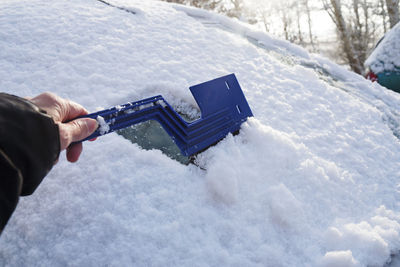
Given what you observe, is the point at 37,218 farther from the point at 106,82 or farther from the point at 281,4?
the point at 281,4

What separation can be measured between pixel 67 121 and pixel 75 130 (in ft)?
0.28

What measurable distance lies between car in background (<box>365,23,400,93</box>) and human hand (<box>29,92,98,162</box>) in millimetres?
4702

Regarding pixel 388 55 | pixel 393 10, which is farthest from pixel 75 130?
pixel 393 10

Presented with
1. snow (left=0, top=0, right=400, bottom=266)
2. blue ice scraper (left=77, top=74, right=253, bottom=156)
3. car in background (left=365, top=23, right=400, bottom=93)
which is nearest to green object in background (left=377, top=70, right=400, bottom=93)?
car in background (left=365, top=23, right=400, bottom=93)

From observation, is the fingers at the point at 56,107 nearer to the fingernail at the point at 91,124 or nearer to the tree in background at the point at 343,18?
the fingernail at the point at 91,124

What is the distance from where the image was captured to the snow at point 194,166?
819 millimetres

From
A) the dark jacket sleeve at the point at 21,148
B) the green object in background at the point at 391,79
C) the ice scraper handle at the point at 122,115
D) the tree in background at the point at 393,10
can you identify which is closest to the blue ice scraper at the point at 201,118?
the ice scraper handle at the point at 122,115

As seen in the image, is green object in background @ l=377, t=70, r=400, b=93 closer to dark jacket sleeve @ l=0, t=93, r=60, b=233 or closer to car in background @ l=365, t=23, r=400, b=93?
car in background @ l=365, t=23, r=400, b=93

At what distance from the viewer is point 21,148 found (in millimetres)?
599

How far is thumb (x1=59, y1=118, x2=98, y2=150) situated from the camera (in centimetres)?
76

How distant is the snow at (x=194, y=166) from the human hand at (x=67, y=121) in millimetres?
169

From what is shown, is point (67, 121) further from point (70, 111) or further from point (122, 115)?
point (122, 115)

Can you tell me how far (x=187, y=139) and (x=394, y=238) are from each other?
0.87 meters

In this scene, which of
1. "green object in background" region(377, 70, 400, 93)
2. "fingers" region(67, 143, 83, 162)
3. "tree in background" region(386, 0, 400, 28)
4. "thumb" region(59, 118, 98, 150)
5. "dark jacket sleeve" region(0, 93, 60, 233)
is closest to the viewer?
"dark jacket sleeve" region(0, 93, 60, 233)
